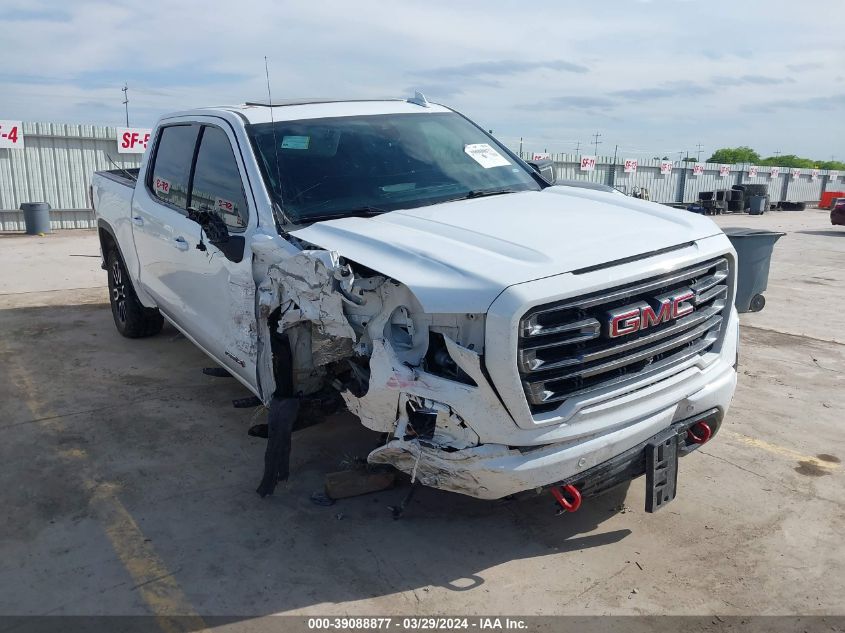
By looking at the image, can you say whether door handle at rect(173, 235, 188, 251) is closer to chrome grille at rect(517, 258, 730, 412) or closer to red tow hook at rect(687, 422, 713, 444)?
chrome grille at rect(517, 258, 730, 412)

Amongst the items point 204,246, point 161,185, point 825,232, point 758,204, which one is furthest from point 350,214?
point 758,204

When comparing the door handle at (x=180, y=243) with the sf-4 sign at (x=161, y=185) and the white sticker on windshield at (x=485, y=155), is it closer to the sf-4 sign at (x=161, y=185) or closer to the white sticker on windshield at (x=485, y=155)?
the sf-4 sign at (x=161, y=185)

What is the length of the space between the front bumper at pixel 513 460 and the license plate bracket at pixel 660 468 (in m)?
0.05

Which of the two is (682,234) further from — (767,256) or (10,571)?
(767,256)

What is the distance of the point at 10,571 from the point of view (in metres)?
3.29

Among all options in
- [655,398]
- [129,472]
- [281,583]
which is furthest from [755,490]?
[129,472]

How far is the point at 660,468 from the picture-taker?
3275 millimetres

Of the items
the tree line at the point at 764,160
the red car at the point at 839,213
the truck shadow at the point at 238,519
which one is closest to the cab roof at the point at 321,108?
the truck shadow at the point at 238,519

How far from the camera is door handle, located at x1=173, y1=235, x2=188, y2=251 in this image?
4.76 metres

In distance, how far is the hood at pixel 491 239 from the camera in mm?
2908

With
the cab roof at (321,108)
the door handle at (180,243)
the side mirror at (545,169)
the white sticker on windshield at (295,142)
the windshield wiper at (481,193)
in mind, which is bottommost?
the door handle at (180,243)

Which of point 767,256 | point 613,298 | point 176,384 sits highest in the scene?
point 613,298

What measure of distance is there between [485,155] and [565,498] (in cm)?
255

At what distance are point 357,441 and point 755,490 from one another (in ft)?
7.76
